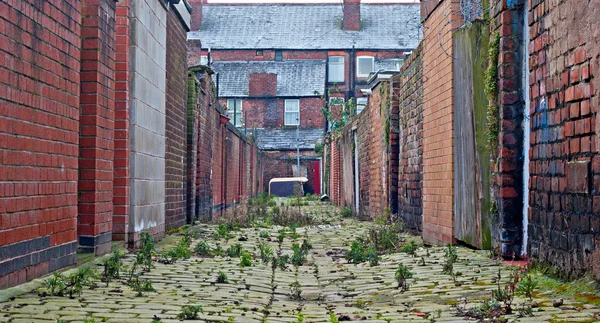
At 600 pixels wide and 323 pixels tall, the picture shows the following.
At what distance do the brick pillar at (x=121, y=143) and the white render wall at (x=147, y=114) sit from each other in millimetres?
196

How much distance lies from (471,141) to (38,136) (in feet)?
13.9

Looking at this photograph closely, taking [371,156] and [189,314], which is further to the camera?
[371,156]

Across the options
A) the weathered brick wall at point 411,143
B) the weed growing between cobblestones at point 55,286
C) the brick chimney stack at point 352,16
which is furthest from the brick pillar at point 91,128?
the brick chimney stack at point 352,16

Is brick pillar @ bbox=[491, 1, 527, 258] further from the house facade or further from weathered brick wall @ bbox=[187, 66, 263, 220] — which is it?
the house facade

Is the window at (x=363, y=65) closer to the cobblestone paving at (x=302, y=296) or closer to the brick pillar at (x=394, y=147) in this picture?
the brick pillar at (x=394, y=147)

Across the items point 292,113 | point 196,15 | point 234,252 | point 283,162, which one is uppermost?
point 196,15

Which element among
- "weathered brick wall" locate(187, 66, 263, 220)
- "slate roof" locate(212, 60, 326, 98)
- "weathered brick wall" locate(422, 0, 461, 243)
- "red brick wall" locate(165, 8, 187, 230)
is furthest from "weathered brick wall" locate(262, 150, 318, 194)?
"weathered brick wall" locate(422, 0, 461, 243)

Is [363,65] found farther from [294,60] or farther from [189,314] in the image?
[189,314]

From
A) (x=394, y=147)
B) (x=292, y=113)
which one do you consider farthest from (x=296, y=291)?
(x=292, y=113)

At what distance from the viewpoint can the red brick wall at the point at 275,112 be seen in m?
46.7

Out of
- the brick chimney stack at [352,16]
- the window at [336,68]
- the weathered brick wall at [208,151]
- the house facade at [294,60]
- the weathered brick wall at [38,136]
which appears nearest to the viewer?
the weathered brick wall at [38,136]

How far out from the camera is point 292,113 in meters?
47.4

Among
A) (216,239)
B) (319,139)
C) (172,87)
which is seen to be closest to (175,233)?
(216,239)

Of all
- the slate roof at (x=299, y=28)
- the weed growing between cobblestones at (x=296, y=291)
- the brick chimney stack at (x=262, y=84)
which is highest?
the slate roof at (x=299, y=28)
